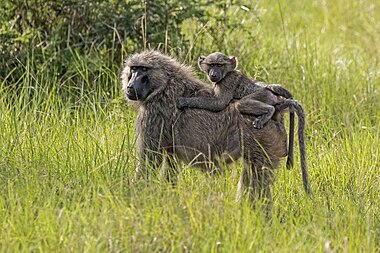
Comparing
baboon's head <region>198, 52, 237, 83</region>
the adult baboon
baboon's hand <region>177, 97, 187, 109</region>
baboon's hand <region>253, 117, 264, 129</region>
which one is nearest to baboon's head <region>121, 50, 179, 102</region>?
the adult baboon

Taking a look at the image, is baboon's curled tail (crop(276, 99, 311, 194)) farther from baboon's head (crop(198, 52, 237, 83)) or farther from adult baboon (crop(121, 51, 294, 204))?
baboon's head (crop(198, 52, 237, 83))

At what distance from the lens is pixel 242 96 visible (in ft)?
17.6

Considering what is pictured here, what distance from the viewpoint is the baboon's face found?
17.4 feet

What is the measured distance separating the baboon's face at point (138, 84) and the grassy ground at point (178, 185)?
0.26m

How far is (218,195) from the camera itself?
15.4 feet

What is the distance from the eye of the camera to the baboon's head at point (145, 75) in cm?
533

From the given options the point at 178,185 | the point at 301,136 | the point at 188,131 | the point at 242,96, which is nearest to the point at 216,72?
the point at 242,96

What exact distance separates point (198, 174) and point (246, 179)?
34 centimetres

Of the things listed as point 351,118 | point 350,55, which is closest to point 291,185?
point 351,118

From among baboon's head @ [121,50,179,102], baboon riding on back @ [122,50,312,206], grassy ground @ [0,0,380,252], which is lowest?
grassy ground @ [0,0,380,252]

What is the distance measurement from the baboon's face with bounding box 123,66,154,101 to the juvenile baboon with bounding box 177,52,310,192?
210 millimetres

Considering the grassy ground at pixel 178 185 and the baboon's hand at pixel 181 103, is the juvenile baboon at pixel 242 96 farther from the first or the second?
the grassy ground at pixel 178 185

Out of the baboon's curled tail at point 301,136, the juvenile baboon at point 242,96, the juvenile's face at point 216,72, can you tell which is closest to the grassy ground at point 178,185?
the baboon's curled tail at point 301,136

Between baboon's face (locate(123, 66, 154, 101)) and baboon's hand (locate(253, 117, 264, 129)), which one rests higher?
baboon's face (locate(123, 66, 154, 101))
